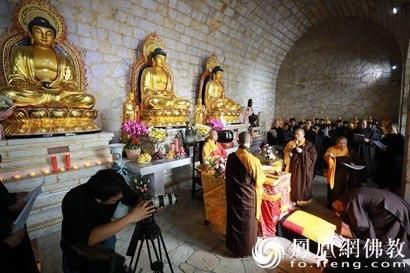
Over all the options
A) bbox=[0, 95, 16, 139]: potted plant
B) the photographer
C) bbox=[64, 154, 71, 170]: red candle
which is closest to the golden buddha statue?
bbox=[64, 154, 71, 170]: red candle

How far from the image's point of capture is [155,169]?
4.41m

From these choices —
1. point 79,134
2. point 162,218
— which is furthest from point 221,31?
point 162,218

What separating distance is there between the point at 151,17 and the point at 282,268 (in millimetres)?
6402

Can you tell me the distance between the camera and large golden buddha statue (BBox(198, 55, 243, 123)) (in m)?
7.74

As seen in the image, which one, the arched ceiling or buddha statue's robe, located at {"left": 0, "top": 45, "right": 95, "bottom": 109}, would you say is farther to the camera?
the arched ceiling

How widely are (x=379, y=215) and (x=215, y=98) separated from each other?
5766 millimetres

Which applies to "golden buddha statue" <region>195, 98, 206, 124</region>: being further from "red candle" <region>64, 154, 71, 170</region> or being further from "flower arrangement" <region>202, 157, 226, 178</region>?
"red candle" <region>64, 154, 71, 170</region>

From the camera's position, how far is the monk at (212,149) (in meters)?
4.98

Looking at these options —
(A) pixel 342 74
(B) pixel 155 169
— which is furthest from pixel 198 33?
(A) pixel 342 74

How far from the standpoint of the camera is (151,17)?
630cm

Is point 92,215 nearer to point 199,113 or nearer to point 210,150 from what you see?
point 210,150

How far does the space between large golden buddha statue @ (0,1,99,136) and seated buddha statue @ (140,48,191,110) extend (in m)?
1.62

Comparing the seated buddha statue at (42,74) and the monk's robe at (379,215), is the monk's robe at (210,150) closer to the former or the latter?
the seated buddha statue at (42,74)

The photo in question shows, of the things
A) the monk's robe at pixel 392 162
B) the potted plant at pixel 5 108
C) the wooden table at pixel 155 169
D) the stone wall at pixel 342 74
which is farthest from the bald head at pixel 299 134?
the stone wall at pixel 342 74
